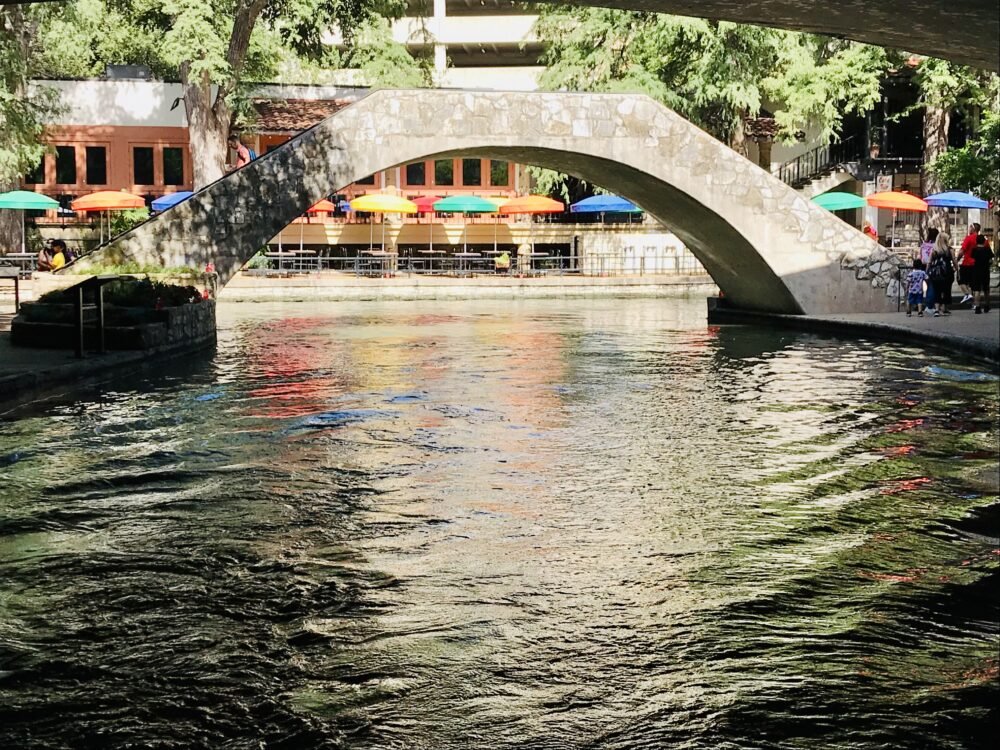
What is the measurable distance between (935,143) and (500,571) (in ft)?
127

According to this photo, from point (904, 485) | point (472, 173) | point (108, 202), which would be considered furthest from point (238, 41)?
point (904, 485)

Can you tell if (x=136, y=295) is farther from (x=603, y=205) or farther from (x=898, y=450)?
(x=603, y=205)

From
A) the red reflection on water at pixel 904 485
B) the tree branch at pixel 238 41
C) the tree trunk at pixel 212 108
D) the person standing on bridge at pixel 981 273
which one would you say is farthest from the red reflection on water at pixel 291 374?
the tree trunk at pixel 212 108

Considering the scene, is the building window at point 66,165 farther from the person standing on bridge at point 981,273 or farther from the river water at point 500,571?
the river water at point 500,571

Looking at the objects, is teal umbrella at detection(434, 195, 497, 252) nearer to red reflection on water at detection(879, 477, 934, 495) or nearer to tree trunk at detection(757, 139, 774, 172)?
tree trunk at detection(757, 139, 774, 172)

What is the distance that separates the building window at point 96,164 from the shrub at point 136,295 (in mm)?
29420

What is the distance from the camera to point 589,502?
26.9ft

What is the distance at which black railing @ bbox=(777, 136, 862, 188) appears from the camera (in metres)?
47.1

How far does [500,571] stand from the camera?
6.54 meters

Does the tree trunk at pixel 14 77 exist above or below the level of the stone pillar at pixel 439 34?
below

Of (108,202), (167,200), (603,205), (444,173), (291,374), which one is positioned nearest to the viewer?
(291,374)

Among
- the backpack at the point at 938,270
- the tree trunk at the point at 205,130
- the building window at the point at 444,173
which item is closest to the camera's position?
the backpack at the point at 938,270

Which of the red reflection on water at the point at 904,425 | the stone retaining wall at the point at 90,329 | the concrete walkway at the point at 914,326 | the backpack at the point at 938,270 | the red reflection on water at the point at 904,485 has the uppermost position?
the backpack at the point at 938,270

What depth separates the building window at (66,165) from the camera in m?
46.1
